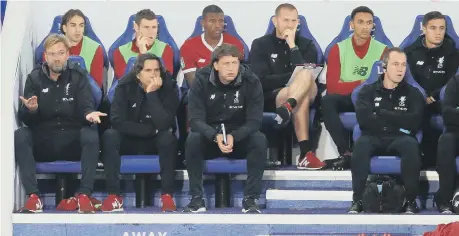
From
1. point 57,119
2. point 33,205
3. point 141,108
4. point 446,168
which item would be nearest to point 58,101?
point 57,119

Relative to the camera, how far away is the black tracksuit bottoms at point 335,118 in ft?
25.6

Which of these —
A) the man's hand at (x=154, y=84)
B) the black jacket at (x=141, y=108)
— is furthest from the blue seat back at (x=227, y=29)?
the man's hand at (x=154, y=84)

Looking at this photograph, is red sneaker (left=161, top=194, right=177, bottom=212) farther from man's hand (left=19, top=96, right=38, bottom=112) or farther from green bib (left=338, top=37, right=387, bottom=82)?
green bib (left=338, top=37, right=387, bottom=82)

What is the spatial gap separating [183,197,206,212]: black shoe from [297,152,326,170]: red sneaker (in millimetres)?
924

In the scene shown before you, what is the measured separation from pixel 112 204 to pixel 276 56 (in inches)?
69.7

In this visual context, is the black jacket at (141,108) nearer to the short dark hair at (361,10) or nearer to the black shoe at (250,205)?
the black shoe at (250,205)

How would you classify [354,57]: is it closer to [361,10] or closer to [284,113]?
[361,10]

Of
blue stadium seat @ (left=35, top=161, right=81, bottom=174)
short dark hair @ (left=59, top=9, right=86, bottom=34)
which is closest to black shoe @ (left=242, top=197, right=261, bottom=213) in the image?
blue stadium seat @ (left=35, top=161, right=81, bottom=174)

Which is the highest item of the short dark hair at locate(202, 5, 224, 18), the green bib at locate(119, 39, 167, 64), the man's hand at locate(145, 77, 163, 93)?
the short dark hair at locate(202, 5, 224, 18)

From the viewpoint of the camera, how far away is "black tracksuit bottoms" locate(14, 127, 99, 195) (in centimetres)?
729

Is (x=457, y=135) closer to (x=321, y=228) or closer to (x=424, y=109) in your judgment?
(x=424, y=109)

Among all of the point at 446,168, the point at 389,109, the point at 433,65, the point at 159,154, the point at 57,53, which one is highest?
the point at 57,53

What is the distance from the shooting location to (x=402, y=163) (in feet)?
23.8

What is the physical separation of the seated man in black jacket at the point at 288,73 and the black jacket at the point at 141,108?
2.54 feet
